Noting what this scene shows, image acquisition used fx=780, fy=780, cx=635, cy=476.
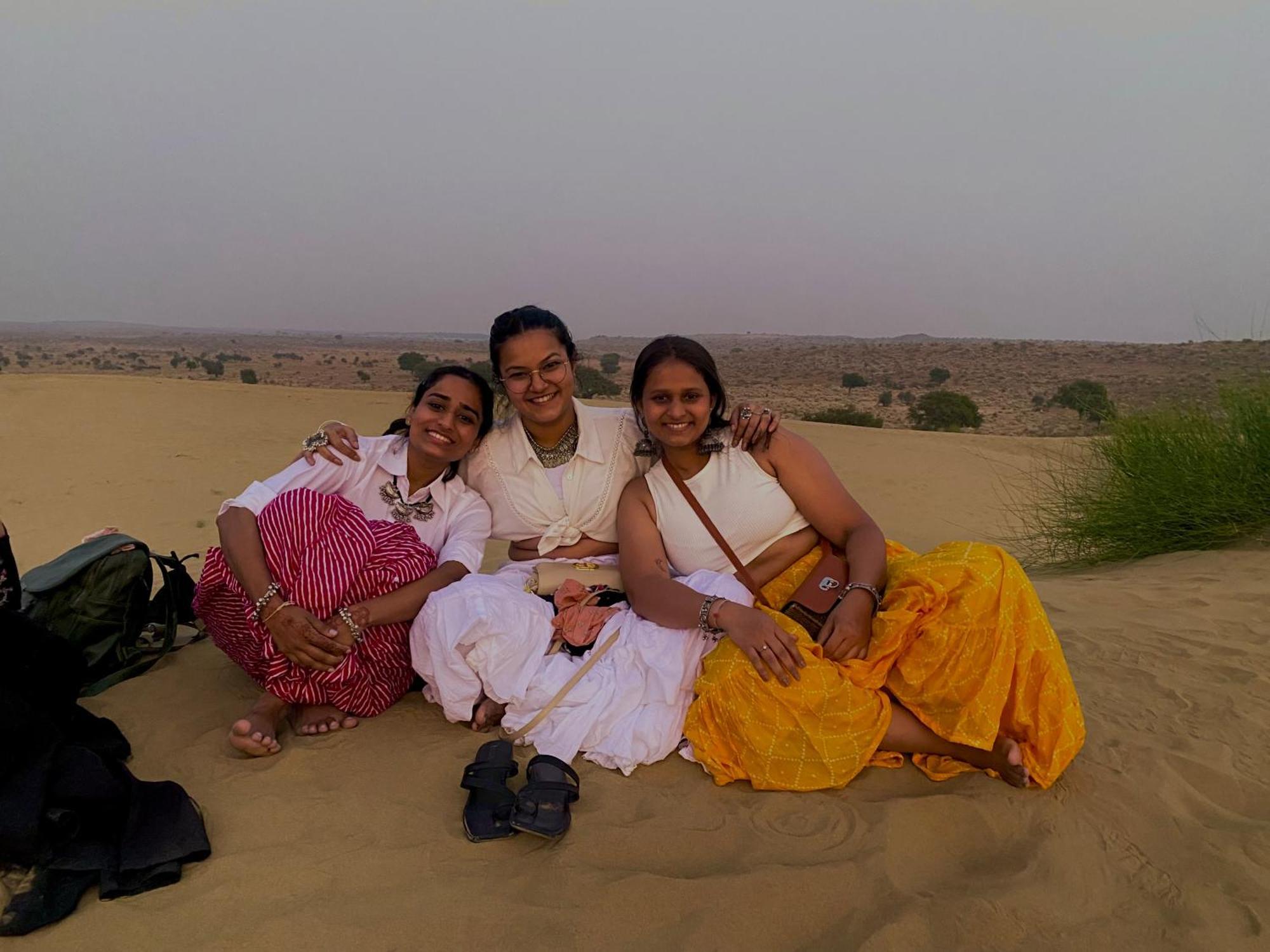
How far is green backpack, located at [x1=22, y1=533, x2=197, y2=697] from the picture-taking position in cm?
345

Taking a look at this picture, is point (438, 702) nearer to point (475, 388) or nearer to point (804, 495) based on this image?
point (475, 388)

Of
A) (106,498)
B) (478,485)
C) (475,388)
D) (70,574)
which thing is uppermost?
(475,388)

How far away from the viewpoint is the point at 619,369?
43625 mm

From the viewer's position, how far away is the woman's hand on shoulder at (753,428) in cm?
330

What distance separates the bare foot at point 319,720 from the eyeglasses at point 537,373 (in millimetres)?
1522

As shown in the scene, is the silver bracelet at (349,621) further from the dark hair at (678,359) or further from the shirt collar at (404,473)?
the dark hair at (678,359)

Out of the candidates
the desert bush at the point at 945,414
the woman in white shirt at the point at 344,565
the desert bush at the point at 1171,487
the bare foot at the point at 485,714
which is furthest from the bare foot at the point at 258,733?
the desert bush at the point at 945,414

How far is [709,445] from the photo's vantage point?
3316 mm

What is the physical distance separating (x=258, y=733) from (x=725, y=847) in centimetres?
176

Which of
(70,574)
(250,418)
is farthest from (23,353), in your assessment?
(70,574)

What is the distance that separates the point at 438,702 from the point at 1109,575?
5.35 metres

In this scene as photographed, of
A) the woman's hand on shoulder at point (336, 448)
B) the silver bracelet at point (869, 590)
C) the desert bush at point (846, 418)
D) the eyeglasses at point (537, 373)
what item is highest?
the eyeglasses at point (537, 373)

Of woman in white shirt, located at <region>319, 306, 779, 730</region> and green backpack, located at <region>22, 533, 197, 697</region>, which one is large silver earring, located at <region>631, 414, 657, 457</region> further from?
green backpack, located at <region>22, 533, 197, 697</region>

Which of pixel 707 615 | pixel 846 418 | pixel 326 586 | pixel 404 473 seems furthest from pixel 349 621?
pixel 846 418
